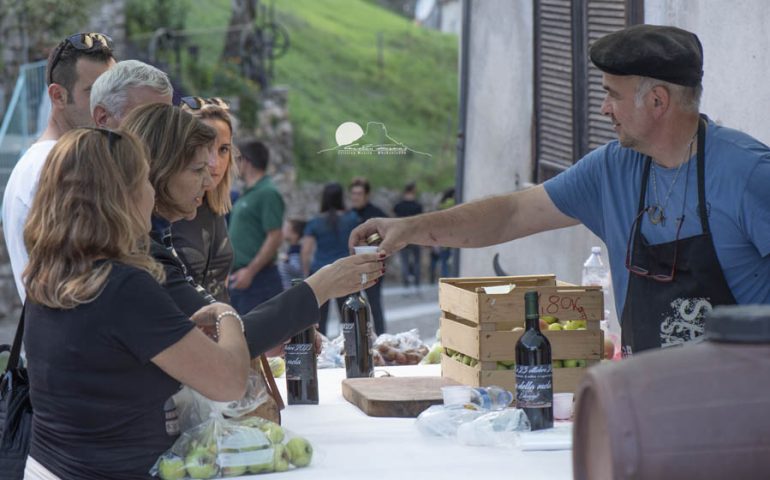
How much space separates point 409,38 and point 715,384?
30.9 meters

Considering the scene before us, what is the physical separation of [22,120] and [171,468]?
39.3 feet

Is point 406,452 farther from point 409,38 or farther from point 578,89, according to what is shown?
point 409,38

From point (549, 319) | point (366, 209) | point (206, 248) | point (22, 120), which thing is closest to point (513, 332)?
point (549, 319)

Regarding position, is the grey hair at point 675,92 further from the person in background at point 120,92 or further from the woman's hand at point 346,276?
the person in background at point 120,92

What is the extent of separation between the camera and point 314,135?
77.5ft

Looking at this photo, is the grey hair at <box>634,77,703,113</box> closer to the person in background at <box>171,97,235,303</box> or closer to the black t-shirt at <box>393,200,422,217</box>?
the person in background at <box>171,97,235,303</box>

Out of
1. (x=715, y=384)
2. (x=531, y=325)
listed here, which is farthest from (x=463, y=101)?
(x=715, y=384)

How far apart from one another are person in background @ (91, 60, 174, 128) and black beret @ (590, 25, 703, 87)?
1.45 m

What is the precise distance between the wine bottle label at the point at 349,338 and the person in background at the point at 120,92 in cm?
93

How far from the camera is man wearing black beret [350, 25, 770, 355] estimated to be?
9.75ft

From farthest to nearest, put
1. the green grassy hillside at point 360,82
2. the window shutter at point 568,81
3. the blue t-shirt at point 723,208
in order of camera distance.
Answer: the green grassy hillside at point 360,82 < the window shutter at point 568,81 < the blue t-shirt at point 723,208

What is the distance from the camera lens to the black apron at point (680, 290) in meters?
2.97

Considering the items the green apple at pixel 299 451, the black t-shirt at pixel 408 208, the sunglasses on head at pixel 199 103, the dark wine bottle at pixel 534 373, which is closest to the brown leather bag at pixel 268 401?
the green apple at pixel 299 451

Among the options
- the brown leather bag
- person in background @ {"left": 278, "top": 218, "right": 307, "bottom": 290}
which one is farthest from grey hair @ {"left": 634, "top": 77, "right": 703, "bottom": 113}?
person in background @ {"left": 278, "top": 218, "right": 307, "bottom": 290}
